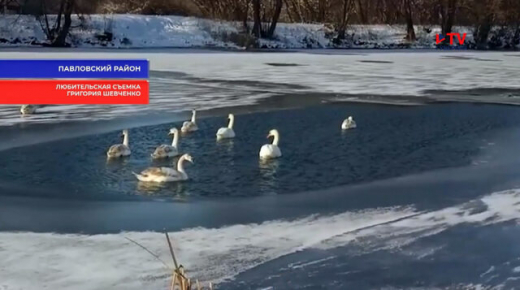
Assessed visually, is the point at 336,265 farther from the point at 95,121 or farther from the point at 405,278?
the point at 95,121

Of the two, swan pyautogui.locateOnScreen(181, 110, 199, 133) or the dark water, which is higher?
swan pyautogui.locateOnScreen(181, 110, 199, 133)

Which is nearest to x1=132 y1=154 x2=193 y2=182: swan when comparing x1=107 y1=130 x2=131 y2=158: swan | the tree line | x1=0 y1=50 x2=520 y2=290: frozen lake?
x1=0 y1=50 x2=520 y2=290: frozen lake

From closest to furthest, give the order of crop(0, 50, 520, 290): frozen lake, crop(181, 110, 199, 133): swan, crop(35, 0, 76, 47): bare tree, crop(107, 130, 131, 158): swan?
crop(0, 50, 520, 290): frozen lake < crop(107, 130, 131, 158): swan < crop(181, 110, 199, 133): swan < crop(35, 0, 76, 47): bare tree

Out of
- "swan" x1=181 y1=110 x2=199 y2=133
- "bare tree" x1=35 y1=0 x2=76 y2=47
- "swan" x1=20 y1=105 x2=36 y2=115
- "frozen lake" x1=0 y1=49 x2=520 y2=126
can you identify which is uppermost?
"bare tree" x1=35 y1=0 x2=76 y2=47

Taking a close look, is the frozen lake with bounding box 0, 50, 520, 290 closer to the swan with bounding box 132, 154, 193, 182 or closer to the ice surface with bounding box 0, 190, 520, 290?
the ice surface with bounding box 0, 190, 520, 290

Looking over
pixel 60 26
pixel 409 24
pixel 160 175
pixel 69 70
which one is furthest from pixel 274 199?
pixel 409 24

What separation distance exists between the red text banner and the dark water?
3.10 meters

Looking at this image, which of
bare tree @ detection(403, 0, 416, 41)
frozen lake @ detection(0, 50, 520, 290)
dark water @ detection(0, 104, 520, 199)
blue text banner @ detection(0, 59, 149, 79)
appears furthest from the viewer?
bare tree @ detection(403, 0, 416, 41)

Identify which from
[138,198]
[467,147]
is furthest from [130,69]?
[138,198]

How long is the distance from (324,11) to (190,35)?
10467 mm

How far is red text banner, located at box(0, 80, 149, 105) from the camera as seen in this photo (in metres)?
15.0

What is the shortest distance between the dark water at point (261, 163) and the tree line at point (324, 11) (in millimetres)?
25726

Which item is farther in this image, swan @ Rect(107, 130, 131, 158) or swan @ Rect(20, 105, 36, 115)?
swan @ Rect(20, 105, 36, 115)

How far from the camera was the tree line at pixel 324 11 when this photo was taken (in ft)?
131
